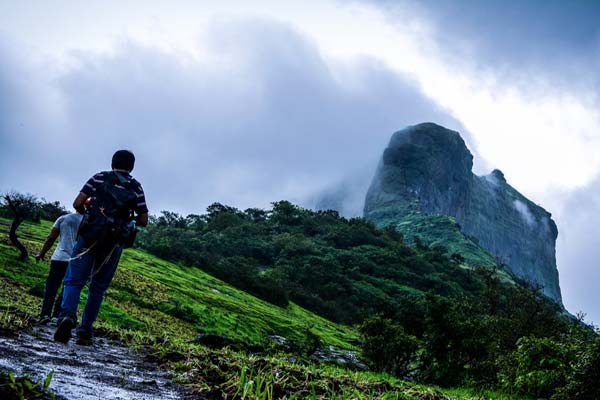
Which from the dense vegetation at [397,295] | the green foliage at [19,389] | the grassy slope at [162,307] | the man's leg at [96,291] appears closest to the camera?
the green foliage at [19,389]

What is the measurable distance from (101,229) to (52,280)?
3.61m

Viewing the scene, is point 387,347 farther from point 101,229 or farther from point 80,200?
point 80,200

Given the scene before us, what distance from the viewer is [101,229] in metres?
6.89

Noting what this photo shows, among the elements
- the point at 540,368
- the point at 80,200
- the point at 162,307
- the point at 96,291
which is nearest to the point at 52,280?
the point at 96,291

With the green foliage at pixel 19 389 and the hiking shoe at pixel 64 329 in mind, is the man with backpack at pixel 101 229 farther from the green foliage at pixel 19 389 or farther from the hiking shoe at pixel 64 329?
the green foliage at pixel 19 389

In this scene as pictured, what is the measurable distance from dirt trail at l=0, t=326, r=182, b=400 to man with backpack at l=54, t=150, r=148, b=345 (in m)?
0.72

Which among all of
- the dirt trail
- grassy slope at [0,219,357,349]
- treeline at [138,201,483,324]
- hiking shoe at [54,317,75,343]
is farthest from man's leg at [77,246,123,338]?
treeline at [138,201,483,324]

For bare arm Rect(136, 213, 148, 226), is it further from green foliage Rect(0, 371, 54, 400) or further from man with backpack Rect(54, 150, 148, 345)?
green foliage Rect(0, 371, 54, 400)

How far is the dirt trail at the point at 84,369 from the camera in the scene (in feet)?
12.9

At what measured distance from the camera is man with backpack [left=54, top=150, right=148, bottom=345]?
22.6 feet

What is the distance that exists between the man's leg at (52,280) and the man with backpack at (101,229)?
2.66m

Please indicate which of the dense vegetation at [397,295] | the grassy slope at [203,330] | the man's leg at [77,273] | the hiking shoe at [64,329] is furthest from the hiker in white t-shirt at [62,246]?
the dense vegetation at [397,295]

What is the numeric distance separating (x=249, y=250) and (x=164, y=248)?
931 inches

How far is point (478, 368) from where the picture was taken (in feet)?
62.0
